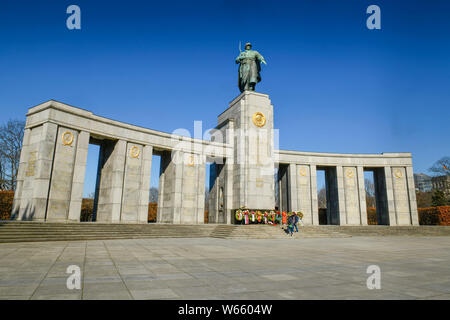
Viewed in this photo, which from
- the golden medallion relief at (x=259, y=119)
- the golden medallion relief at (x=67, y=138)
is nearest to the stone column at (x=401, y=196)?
the golden medallion relief at (x=259, y=119)

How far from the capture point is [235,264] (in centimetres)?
893

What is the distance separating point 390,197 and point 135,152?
34.2 meters

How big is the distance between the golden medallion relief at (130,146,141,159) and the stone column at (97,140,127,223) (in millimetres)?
766

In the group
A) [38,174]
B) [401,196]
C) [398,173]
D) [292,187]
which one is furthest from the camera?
[398,173]

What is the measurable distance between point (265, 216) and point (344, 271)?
73.4ft

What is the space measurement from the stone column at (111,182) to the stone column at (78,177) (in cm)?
273

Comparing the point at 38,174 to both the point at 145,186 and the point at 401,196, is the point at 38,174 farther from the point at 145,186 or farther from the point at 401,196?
the point at 401,196

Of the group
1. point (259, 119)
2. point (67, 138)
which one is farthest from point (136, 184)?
point (259, 119)

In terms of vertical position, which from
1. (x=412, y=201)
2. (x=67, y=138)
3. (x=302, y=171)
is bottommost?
(x=412, y=201)

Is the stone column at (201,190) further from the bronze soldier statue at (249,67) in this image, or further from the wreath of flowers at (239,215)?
the bronze soldier statue at (249,67)

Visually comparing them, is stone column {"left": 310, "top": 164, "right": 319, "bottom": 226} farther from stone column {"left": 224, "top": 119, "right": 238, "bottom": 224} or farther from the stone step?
stone column {"left": 224, "top": 119, "right": 238, "bottom": 224}

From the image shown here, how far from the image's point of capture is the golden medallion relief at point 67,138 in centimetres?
2380

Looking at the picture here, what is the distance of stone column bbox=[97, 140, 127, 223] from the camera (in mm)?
26078

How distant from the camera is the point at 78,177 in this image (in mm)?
24281
